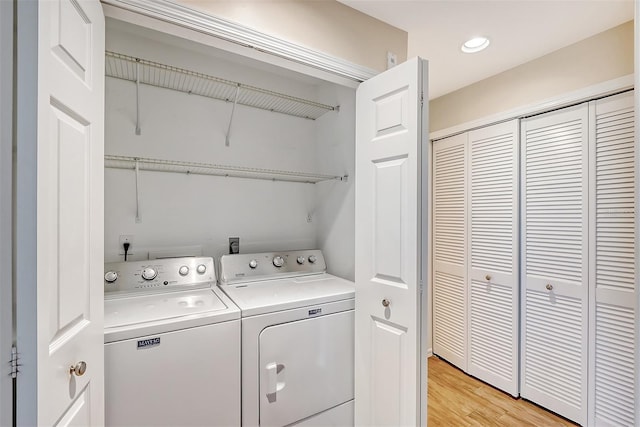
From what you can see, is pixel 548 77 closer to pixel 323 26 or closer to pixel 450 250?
pixel 450 250

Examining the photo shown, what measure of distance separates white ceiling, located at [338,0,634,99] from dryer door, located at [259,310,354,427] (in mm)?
1732

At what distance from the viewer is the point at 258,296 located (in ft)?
5.13

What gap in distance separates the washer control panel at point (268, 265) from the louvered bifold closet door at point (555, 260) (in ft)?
5.12

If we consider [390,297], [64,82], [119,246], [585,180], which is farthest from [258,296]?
[585,180]

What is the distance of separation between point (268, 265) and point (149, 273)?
2.34ft

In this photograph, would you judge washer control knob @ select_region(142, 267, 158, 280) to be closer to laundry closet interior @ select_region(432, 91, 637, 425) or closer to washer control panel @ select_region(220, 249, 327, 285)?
washer control panel @ select_region(220, 249, 327, 285)

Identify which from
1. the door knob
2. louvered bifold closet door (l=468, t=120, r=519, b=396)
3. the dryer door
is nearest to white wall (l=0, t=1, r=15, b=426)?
the door knob

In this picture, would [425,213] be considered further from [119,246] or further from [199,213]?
[119,246]

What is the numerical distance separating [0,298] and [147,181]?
51.2 inches

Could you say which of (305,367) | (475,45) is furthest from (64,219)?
(475,45)

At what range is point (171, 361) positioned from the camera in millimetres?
1200

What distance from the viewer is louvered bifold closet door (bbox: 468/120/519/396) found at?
7.34 feet

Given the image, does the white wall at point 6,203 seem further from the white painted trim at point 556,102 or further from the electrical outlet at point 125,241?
the white painted trim at point 556,102

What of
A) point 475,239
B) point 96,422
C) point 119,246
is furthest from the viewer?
point 475,239
